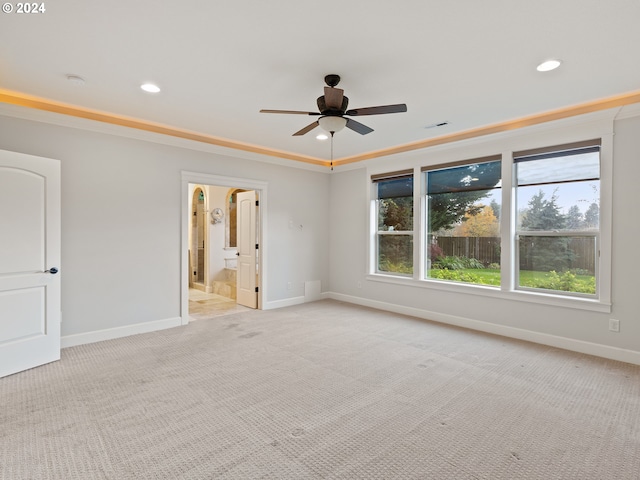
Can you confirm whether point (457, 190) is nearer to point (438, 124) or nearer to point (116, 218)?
point (438, 124)

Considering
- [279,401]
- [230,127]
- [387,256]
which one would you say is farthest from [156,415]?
[387,256]

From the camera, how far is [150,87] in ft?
10.5

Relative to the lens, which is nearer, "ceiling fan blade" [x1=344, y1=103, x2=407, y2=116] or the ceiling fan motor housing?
"ceiling fan blade" [x1=344, y1=103, x2=407, y2=116]

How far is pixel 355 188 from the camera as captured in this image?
6.21 metres

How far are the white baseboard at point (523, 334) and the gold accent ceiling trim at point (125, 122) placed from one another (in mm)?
3191

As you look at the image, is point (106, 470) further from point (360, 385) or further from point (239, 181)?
point (239, 181)

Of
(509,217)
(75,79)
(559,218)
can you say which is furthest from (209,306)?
(559,218)

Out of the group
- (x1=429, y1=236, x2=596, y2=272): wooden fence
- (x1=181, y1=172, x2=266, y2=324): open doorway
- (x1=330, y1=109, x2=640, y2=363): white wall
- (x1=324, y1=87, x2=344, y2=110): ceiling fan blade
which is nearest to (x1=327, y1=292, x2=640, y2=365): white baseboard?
(x1=330, y1=109, x2=640, y2=363): white wall

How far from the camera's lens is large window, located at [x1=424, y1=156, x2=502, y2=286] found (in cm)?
455

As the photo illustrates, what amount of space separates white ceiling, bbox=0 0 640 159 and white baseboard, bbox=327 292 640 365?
2.62 meters

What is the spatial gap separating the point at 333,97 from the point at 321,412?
248 centimetres

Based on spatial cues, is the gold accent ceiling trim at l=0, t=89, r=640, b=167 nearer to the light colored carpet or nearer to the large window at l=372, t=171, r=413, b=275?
the large window at l=372, t=171, r=413, b=275

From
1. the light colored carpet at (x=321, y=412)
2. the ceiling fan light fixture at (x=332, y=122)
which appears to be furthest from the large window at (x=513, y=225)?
the ceiling fan light fixture at (x=332, y=122)

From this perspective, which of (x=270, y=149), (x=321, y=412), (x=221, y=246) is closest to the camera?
(x=321, y=412)
